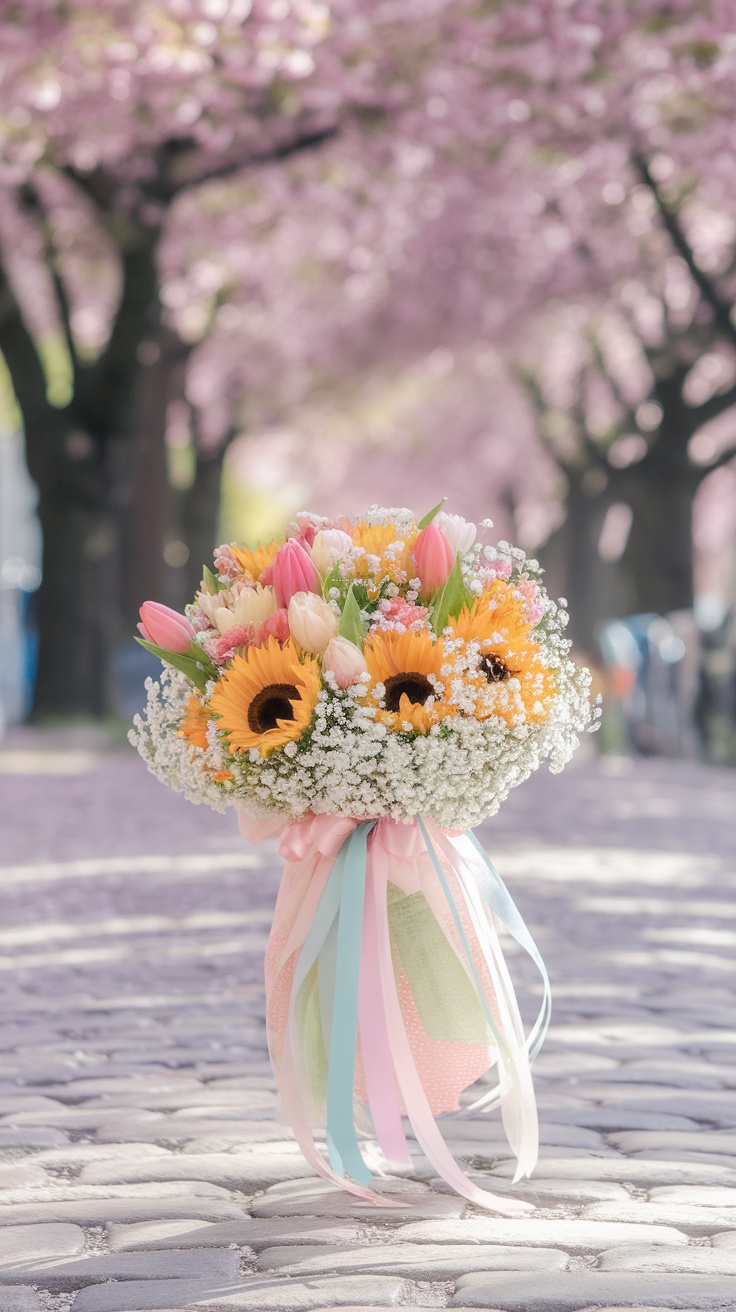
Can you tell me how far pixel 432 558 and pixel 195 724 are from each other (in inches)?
23.3

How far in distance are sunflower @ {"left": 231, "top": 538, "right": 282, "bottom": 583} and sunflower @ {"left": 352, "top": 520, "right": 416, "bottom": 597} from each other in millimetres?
204

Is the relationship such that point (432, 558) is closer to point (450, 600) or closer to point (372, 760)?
point (450, 600)

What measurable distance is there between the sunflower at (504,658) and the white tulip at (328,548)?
0.29 metres

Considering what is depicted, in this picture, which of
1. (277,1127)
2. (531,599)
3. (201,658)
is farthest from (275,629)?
(277,1127)

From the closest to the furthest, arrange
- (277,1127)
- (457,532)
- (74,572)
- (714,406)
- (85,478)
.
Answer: (457,532)
(277,1127)
(85,478)
(74,572)
(714,406)

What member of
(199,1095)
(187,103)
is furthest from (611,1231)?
(187,103)

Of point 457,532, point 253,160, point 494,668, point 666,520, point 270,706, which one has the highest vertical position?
point 253,160

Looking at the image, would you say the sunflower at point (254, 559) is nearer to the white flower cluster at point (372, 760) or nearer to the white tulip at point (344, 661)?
the white flower cluster at point (372, 760)

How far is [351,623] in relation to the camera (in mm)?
3830

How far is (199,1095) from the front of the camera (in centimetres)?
500

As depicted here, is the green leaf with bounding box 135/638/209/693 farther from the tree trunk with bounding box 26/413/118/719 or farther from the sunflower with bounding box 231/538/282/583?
the tree trunk with bounding box 26/413/118/719

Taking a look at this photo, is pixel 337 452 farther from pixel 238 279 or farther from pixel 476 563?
pixel 476 563

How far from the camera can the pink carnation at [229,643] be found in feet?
12.8

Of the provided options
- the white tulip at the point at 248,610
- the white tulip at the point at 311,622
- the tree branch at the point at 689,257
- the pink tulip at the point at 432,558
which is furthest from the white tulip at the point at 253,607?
the tree branch at the point at 689,257
